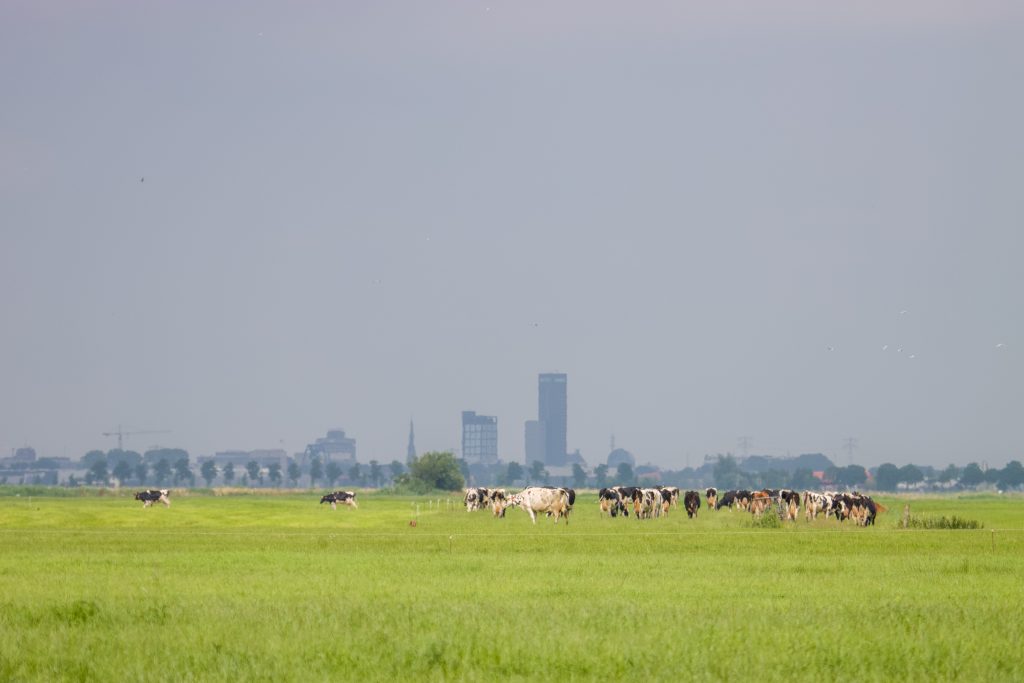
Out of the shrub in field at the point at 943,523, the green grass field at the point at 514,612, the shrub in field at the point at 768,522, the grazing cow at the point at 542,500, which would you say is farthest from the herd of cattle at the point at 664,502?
the green grass field at the point at 514,612

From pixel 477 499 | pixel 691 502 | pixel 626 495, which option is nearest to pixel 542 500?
pixel 626 495

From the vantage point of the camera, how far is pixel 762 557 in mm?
43844

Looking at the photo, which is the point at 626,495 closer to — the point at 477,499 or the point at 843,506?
the point at 843,506

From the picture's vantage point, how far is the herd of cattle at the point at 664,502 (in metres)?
82.8

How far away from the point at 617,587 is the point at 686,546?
1884 cm

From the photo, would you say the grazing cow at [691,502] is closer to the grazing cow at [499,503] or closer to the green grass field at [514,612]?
the grazing cow at [499,503]

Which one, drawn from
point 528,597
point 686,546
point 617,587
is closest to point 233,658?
point 528,597

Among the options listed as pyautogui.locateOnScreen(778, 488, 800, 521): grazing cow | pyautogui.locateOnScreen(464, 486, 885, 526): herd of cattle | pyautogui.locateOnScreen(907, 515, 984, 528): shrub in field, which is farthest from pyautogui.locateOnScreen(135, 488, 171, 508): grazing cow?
pyautogui.locateOnScreen(907, 515, 984, 528): shrub in field

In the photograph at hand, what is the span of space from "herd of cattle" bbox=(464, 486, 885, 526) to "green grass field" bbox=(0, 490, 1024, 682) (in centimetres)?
3162

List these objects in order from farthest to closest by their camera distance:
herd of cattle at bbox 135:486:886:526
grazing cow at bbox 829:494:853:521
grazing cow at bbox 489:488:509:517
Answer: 1. grazing cow at bbox 489:488:509:517
2. grazing cow at bbox 829:494:853:521
3. herd of cattle at bbox 135:486:886:526

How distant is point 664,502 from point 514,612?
6927 centimetres

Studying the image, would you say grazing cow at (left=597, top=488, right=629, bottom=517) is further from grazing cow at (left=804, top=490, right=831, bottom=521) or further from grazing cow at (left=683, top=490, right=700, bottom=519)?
grazing cow at (left=804, top=490, right=831, bottom=521)

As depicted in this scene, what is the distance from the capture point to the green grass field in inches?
815

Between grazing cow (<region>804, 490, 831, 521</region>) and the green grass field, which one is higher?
grazing cow (<region>804, 490, 831, 521</region>)
